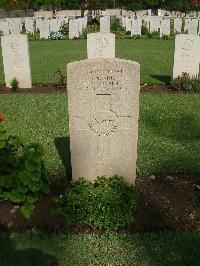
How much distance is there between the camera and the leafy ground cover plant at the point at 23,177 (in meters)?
4.35

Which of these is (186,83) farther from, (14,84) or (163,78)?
(14,84)

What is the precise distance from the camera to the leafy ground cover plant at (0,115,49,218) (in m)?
4.35

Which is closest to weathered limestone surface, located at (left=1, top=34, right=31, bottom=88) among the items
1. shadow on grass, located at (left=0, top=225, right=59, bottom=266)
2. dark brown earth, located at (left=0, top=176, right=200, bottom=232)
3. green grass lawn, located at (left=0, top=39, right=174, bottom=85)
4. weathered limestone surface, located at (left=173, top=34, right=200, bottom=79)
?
green grass lawn, located at (left=0, top=39, right=174, bottom=85)

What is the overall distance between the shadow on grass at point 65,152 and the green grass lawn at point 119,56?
5.34 metres

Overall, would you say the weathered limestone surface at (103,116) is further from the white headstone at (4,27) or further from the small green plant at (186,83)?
the white headstone at (4,27)

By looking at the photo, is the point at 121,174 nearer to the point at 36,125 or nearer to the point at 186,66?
the point at 36,125

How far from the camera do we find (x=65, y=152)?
21.4 feet

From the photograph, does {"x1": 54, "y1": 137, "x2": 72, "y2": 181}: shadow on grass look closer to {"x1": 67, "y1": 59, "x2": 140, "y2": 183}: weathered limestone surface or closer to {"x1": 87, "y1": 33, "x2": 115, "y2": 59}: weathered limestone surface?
{"x1": 67, "y1": 59, "x2": 140, "y2": 183}: weathered limestone surface

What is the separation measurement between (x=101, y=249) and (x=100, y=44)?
8.34 m

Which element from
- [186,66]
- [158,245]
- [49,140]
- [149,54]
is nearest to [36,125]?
[49,140]

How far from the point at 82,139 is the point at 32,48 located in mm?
16523

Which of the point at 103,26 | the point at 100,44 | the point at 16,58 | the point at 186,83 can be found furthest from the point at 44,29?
the point at 186,83

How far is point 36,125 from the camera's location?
795cm

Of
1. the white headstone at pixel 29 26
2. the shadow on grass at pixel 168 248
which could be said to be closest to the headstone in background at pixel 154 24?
the white headstone at pixel 29 26
